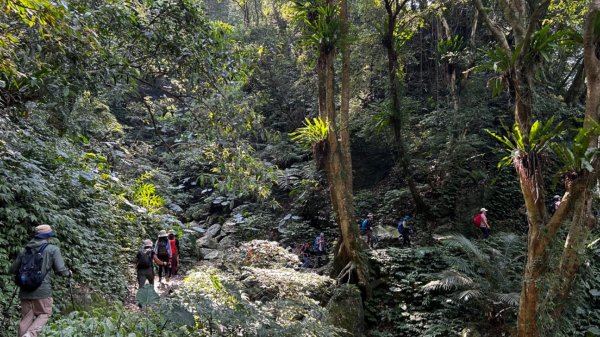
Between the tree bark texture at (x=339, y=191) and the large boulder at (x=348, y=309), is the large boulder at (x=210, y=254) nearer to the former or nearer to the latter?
the tree bark texture at (x=339, y=191)

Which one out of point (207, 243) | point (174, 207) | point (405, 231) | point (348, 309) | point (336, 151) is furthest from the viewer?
point (174, 207)

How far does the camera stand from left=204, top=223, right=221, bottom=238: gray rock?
16.7 meters

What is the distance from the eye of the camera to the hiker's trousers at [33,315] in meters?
4.01

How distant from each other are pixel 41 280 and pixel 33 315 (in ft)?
1.29

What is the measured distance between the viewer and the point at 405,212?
14945 mm

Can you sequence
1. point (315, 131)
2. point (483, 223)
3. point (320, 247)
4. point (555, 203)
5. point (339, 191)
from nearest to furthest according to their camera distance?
point (315, 131) → point (339, 191) → point (555, 203) → point (483, 223) → point (320, 247)

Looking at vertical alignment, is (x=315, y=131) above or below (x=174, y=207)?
above

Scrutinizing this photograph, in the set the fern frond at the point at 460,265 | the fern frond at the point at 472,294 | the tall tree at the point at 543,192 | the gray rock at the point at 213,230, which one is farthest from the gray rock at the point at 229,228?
the tall tree at the point at 543,192

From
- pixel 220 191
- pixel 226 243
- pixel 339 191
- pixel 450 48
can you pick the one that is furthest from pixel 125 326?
pixel 450 48

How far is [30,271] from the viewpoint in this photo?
3.99m

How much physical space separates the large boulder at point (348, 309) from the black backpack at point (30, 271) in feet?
15.9

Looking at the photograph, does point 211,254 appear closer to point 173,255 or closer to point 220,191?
point 173,255

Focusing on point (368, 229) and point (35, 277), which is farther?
point (368, 229)

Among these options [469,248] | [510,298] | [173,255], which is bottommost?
[510,298]
